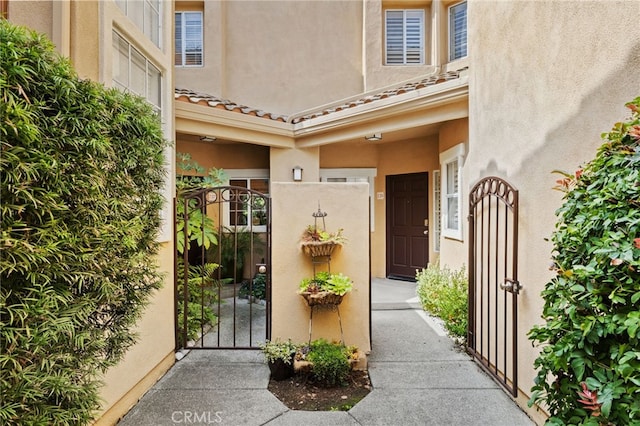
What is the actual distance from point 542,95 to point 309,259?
317 cm

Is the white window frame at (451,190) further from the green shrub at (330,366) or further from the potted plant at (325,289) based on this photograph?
the green shrub at (330,366)

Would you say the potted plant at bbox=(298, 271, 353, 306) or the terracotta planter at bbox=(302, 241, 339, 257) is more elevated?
the terracotta planter at bbox=(302, 241, 339, 257)

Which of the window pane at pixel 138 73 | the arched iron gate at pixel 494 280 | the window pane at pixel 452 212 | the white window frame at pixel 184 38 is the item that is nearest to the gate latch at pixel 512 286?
the arched iron gate at pixel 494 280

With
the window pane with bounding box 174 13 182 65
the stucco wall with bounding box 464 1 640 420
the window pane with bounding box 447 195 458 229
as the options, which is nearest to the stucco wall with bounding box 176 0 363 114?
the window pane with bounding box 174 13 182 65

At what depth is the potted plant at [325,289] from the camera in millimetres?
4145

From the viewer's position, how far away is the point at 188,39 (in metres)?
9.28

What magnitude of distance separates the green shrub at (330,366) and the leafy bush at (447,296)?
2064mm

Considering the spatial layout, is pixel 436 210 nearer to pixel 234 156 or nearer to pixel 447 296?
pixel 447 296

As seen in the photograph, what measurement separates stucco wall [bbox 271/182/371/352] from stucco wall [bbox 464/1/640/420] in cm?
181

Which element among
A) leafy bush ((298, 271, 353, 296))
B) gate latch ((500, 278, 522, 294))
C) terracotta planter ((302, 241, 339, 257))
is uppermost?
terracotta planter ((302, 241, 339, 257))

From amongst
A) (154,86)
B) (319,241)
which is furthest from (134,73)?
(319,241)

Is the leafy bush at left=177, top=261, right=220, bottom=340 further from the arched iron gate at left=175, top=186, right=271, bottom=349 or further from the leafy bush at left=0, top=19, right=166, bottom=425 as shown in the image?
the leafy bush at left=0, top=19, right=166, bottom=425

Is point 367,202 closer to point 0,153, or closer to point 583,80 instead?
point 583,80

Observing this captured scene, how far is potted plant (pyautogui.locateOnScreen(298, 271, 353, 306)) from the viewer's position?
4.14 metres
